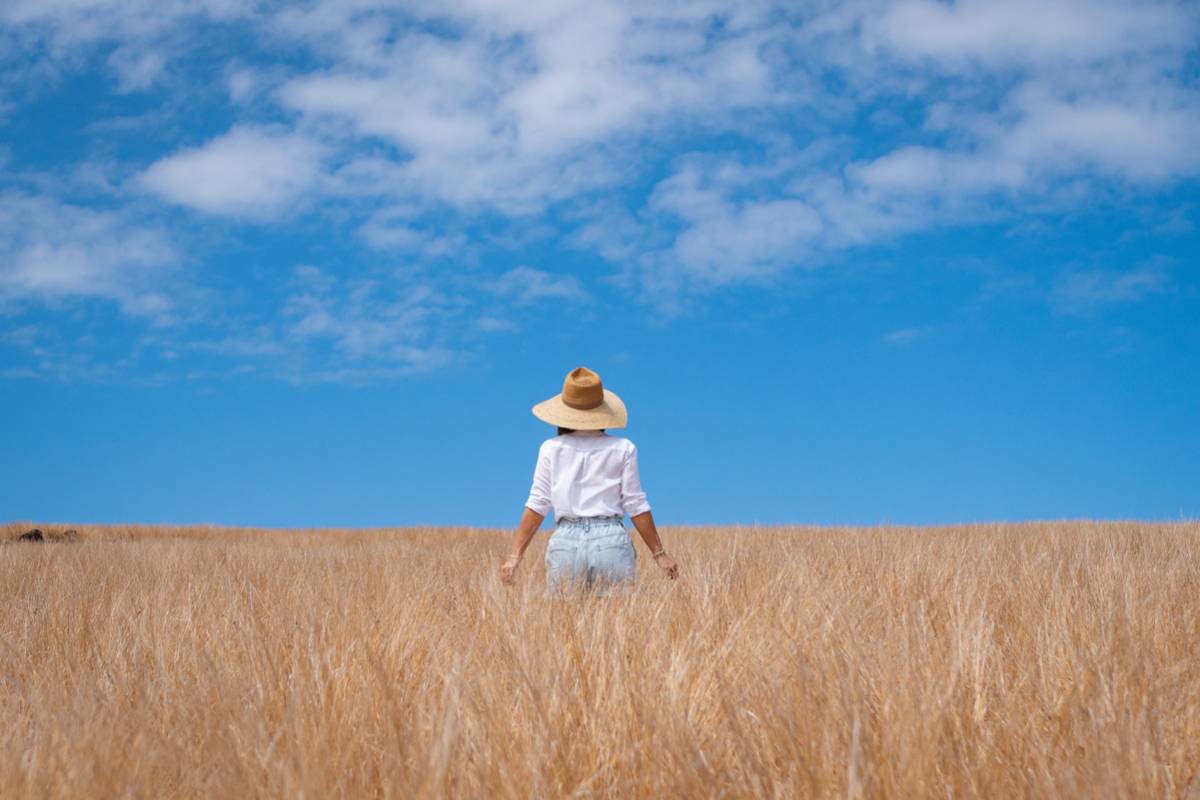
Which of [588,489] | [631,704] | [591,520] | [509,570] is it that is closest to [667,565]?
[591,520]

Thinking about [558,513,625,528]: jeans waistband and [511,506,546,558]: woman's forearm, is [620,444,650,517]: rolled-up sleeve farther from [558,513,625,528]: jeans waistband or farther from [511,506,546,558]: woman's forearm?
[511,506,546,558]: woman's forearm

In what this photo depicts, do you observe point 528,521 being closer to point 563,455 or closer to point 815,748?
point 563,455

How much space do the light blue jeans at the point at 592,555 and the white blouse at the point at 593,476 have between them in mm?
90

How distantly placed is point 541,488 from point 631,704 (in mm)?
3254

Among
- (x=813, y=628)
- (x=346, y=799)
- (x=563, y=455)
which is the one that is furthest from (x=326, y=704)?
(x=563, y=455)

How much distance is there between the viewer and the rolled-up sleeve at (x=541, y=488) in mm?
5684

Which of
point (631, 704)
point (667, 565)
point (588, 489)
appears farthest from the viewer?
point (588, 489)

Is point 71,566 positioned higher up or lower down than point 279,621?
higher up

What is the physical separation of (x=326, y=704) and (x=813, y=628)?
1940 millimetres

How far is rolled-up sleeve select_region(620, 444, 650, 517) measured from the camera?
557cm

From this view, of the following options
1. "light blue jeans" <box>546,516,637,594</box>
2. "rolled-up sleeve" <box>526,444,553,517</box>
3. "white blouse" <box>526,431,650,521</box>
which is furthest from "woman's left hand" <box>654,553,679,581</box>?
"rolled-up sleeve" <box>526,444,553,517</box>

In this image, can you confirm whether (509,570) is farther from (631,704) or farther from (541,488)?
(631,704)

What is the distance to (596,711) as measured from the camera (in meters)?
2.52

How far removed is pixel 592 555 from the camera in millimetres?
5402
